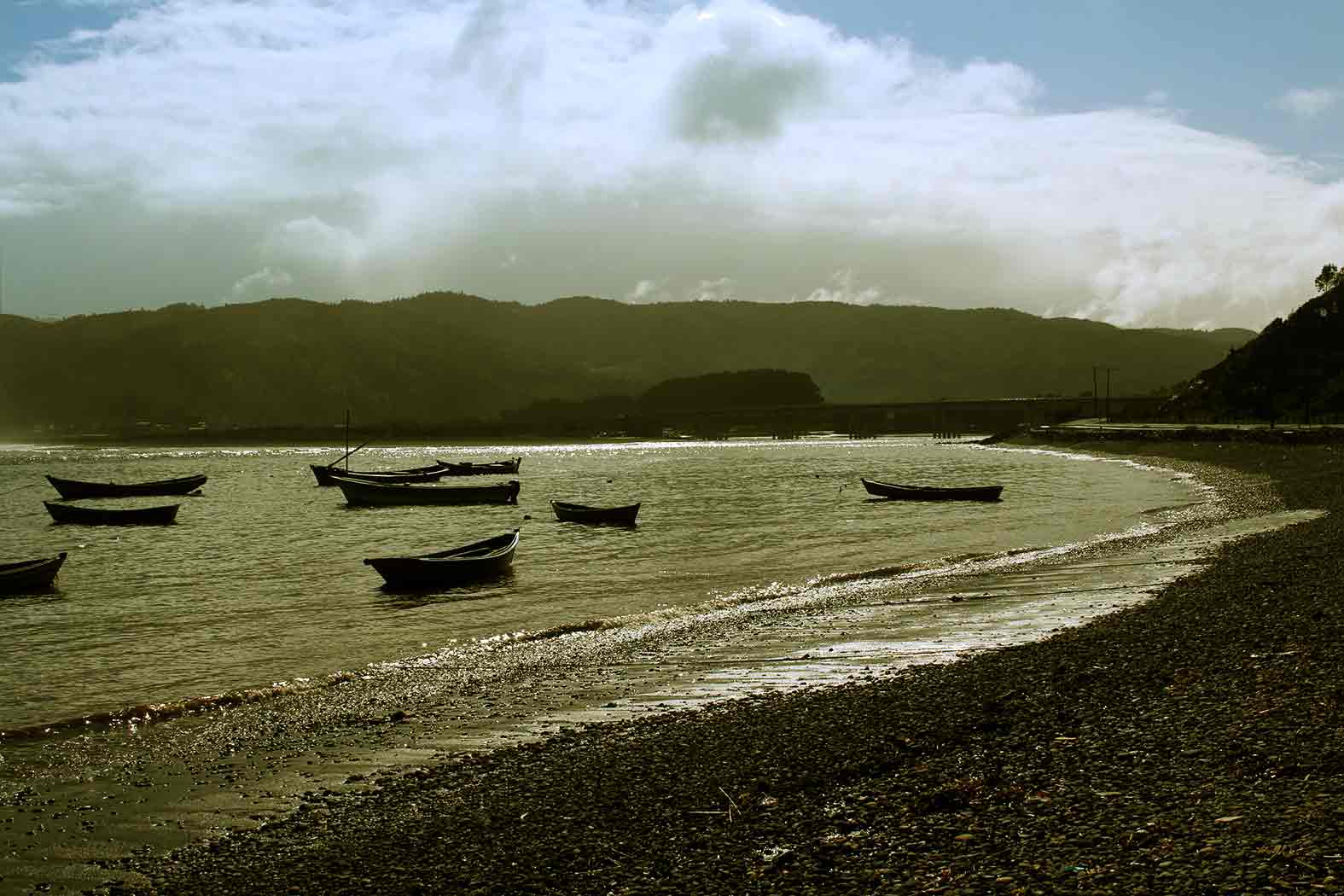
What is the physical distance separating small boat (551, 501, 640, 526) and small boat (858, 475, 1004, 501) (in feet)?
56.1

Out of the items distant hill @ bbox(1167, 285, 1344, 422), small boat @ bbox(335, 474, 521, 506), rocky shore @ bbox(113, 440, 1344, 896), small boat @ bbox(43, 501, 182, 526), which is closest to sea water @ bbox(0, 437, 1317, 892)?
rocky shore @ bbox(113, 440, 1344, 896)

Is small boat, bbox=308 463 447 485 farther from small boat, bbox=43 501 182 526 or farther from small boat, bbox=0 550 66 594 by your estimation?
small boat, bbox=0 550 66 594

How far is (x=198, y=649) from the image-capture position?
716 inches

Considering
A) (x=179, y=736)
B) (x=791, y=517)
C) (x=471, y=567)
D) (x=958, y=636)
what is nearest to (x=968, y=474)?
(x=791, y=517)

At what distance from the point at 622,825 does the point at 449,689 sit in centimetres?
650

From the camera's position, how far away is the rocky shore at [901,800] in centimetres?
607

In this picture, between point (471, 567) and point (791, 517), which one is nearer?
point (471, 567)

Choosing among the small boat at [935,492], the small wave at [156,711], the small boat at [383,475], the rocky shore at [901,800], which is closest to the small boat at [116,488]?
the small boat at [383,475]

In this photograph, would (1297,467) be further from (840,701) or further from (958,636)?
(840,701)

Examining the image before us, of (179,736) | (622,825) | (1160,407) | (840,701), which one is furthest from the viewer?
(1160,407)

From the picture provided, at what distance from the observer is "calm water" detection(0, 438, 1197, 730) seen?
56.3ft

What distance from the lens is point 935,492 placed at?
174 ft

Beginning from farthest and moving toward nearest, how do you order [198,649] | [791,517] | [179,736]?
[791,517] < [198,649] < [179,736]

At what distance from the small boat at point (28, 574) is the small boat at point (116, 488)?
43.1 metres
